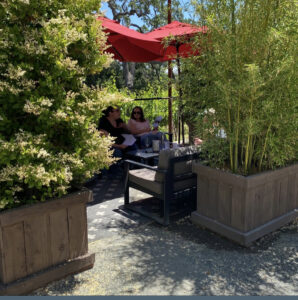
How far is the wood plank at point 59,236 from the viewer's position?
8.70ft

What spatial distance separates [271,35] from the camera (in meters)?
3.04

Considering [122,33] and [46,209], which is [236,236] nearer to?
[46,209]

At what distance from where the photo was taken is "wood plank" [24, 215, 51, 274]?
2.52 meters

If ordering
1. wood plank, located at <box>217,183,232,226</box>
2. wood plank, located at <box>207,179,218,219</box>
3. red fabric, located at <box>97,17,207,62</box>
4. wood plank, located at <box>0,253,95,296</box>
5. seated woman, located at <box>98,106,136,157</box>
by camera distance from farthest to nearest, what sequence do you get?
seated woman, located at <box>98,106,136,157</box> → red fabric, located at <box>97,17,207,62</box> → wood plank, located at <box>207,179,218,219</box> → wood plank, located at <box>217,183,232,226</box> → wood plank, located at <box>0,253,95,296</box>

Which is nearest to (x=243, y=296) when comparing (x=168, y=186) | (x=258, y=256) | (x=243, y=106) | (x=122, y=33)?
(x=258, y=256)

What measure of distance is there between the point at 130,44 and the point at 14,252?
17.1 ft

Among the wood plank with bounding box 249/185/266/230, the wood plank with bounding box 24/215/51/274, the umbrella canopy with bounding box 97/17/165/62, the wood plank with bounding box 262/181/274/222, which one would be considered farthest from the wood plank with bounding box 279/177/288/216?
the umbrella canopy with bounding box 97/17/165/62

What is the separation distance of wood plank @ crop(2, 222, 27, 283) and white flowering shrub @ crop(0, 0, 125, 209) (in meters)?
0.19

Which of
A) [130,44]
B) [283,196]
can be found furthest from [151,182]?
[130,44]

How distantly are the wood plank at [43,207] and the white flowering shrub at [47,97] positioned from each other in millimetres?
74

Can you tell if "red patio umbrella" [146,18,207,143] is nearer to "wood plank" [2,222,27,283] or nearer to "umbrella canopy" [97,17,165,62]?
"umbrella canopy" [97,17,165,62]

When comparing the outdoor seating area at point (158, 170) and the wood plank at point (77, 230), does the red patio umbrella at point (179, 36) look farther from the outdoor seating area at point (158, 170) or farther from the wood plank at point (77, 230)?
the wood plank at point (77, 230)

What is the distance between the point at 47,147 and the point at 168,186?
5.54 ft

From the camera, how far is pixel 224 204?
11.7 ft
